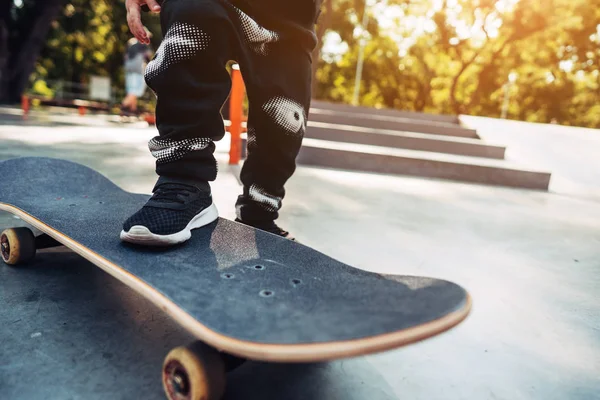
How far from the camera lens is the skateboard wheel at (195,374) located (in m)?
0.69

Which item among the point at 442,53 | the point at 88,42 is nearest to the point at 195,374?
the point at 88,42

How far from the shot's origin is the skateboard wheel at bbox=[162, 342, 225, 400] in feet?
2.27

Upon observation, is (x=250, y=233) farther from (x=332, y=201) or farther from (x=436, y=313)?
(x=332, y=201)

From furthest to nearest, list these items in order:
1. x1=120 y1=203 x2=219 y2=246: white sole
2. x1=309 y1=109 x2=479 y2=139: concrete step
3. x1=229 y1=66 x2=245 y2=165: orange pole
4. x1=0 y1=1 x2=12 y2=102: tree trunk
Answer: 1. x1=0 y1=1 x2=12 y2=102: tree trunk
2. x1=309 y1=109 x2=479 y2=139: concrete step
3. x1=229 y1=66 x2=245 y2=165: orange pole
4. x1=120 y1=203 x2=219 y2=246: white sole

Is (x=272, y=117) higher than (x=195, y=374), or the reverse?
(x=272, y=117)

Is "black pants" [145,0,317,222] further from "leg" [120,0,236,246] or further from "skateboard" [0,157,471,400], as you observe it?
"skateboard" [0,157,471,400]

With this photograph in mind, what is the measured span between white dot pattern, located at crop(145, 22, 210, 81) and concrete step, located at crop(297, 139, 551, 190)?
320 centimetres

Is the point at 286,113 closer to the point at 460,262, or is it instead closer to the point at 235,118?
the point at 460,262

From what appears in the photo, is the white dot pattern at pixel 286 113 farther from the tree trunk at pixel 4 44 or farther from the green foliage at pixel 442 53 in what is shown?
the tree trunk at pixel 4 44

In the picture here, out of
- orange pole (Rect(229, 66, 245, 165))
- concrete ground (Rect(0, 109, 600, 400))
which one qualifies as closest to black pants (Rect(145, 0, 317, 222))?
concrete ground (Rect(0, 109, 600, 400))

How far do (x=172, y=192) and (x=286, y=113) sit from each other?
49 cm

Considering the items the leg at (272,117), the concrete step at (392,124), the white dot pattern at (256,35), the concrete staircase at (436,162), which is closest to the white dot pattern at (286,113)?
the leg at (272,117)

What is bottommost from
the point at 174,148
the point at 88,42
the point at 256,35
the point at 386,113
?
the point at 174,148

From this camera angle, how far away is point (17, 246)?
4.17 ft
